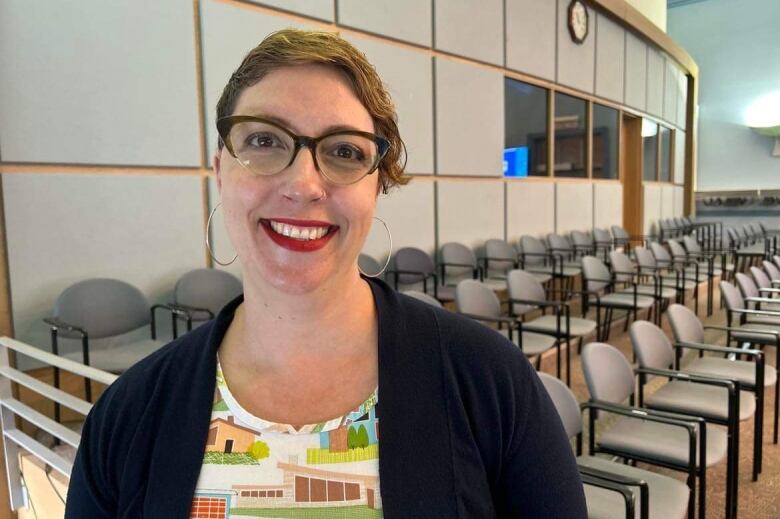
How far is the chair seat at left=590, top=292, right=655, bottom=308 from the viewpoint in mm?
4766

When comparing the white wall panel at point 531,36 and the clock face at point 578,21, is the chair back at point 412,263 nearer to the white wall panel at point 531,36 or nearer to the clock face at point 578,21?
the white wall panel at point 531,36

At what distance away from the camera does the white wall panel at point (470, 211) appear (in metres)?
5.65

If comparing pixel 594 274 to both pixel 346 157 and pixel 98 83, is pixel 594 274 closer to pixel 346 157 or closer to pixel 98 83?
pixel 98 83

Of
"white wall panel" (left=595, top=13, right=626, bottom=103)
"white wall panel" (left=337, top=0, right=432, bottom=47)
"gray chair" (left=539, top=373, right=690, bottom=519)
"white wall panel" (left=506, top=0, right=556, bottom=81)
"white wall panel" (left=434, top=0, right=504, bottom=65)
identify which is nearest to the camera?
"gray chair" (left=539, top=373, right=690, bottom=519)

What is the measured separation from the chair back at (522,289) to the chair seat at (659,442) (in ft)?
6.24

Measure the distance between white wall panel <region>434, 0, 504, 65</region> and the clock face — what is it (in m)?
1.70

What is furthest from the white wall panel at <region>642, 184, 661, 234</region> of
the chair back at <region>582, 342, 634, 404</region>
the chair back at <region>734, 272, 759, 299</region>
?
the chair back at <region>582, 342, 634, 404</region>

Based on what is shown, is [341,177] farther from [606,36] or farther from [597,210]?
[606,36]

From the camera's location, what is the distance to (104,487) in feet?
2.84

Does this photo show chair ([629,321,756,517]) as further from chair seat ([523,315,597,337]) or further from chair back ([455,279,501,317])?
chair back ([455,279,501,317])

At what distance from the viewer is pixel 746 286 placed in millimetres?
4598

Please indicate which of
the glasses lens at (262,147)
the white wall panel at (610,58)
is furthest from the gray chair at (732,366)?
the white wall panel at (610,58)

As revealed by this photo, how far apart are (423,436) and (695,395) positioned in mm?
2466

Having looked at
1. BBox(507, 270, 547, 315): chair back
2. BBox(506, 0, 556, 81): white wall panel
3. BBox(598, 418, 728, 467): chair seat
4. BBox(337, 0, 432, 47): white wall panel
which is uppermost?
BBox(506, 0, 556, 81): white wall panel
